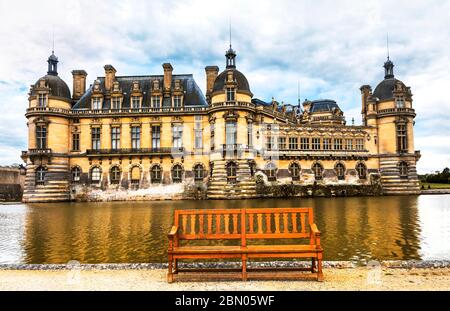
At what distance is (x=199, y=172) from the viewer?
42656mm

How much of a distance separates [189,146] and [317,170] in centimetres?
1703

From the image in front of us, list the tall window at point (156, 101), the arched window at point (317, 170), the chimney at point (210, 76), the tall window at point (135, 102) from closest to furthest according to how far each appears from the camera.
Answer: the tall window at point (156, 101) → the tall window at point (135, 102) → the arched window at point (317, 170) → the chimney at point (210, 76)

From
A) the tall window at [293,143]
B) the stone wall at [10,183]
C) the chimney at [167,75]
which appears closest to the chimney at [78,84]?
the chimney at [167,75]

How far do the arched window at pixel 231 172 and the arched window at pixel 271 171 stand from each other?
14.9ft

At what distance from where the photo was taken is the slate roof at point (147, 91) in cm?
4466

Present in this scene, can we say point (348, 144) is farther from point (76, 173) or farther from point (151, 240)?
point (151, 240)

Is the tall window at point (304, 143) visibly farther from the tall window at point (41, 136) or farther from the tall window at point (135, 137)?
the tall window at point (41, 136)

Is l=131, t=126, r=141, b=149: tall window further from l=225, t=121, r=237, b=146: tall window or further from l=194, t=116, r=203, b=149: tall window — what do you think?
l=225, t=121, r=237, b=146: tall window

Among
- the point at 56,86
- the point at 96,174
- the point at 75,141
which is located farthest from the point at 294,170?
the point at 56,86

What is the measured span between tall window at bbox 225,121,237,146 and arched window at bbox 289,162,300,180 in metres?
8.64

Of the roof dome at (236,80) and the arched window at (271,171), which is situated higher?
the roof dome at (236,80)

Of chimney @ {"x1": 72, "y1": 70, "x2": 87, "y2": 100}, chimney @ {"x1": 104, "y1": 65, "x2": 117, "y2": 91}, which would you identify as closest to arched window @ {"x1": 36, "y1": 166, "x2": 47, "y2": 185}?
chimney @ {"x1": 72, "y1": 70, "x2": 87, "y2": 100}

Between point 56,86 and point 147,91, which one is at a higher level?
point 56,86

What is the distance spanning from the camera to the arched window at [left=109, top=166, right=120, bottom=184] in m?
43.2
